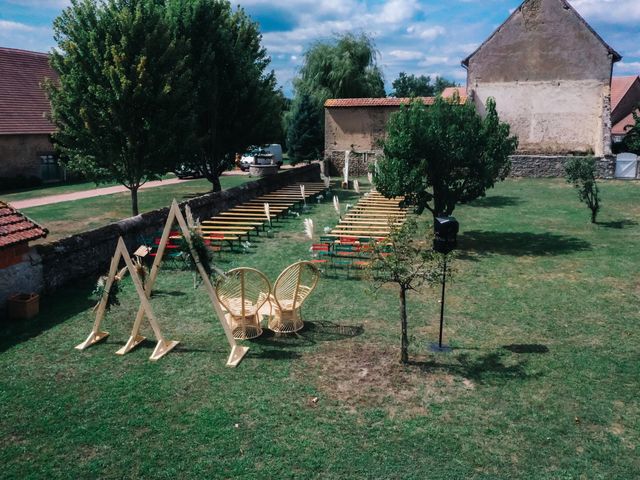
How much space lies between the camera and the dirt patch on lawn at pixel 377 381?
6.47 meters

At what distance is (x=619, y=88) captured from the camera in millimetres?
47031

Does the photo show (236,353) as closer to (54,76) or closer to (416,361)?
(416,361)

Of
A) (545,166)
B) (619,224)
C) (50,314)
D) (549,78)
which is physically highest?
(549,78)

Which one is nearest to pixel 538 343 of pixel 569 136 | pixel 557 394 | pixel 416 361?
pixel 557 394

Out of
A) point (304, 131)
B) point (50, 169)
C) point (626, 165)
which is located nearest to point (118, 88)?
point (50, 169)

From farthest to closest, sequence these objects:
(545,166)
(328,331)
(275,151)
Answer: (275,151) < (545,166) < (328,331)

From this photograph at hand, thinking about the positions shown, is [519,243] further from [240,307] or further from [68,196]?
[68,196]

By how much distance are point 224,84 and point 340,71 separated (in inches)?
766

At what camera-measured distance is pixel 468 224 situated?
17.7 metres

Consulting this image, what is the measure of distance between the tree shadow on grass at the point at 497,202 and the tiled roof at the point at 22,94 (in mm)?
23755

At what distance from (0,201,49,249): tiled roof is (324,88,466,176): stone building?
75.4ft

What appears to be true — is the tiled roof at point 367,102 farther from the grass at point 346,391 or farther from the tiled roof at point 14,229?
the tiled roof at point 14,229

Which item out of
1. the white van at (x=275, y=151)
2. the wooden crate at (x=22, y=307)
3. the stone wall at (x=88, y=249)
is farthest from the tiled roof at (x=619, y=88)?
the wooden crate at (x=22, y=307)

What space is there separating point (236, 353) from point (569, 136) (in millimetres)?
29137
